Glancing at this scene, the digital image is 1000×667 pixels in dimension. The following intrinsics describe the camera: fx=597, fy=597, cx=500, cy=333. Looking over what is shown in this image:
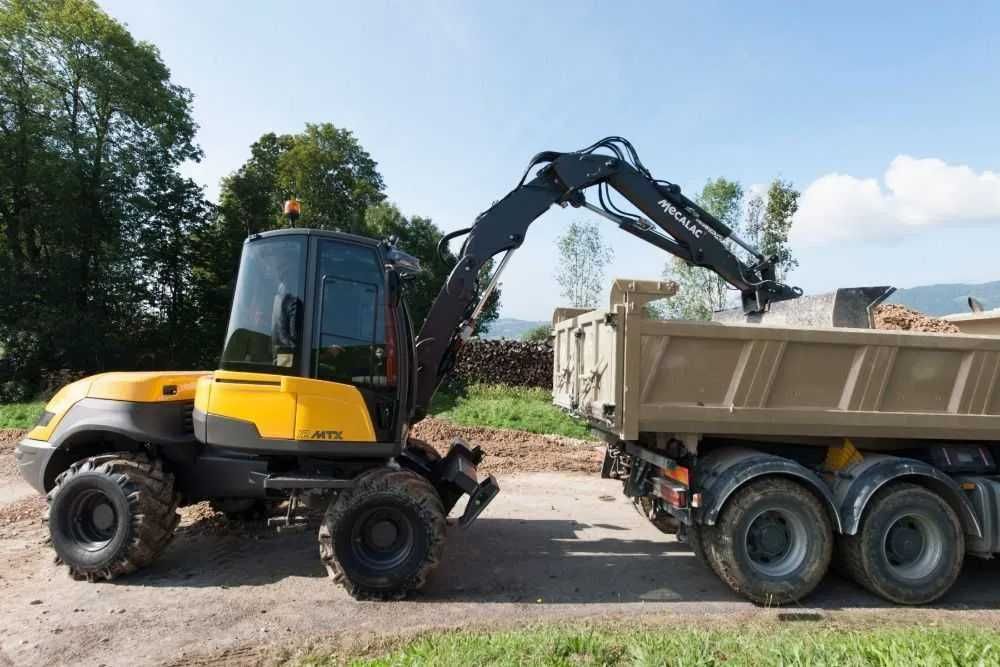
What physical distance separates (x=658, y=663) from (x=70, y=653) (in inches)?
146

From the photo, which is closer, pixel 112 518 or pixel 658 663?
pixel 658 663

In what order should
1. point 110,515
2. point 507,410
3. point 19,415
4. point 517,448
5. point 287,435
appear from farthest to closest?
point 507,410
point 19,415
point 517,448
point 110,515
point 287,435

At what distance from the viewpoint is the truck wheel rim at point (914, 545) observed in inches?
192

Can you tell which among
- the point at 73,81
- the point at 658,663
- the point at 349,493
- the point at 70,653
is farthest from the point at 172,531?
the point at 73,81

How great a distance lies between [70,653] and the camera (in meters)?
3.85

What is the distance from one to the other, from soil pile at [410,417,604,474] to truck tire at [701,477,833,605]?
4.65 metres

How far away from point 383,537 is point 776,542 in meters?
3.21

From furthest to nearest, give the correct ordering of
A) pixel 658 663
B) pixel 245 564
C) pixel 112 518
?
pixel 245 564 < pixel 112 518 < pixel 658 663

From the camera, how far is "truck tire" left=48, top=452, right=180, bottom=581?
487 cm

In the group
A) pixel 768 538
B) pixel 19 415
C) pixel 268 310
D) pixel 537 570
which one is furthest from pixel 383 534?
pixel 19 415

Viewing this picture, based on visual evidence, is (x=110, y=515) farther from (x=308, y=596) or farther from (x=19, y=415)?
(x=19, y=415)

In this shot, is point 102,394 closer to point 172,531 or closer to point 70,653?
point 172,531

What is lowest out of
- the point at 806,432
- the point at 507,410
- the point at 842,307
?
the point at 507,410

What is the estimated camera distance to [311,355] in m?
4.72
